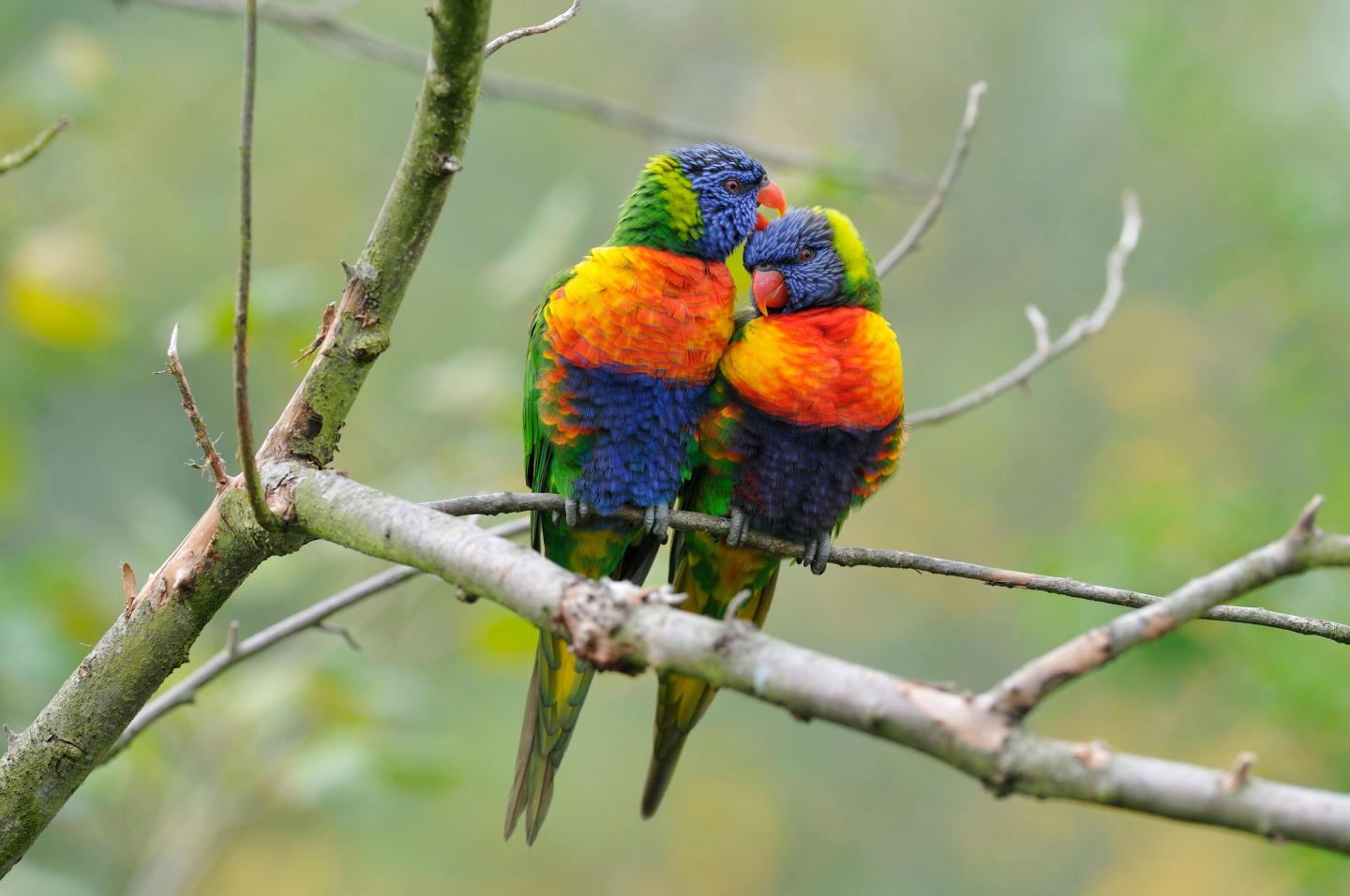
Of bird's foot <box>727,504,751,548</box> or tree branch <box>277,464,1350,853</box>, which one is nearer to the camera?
tree branch <box>277,464,1350,853</box>

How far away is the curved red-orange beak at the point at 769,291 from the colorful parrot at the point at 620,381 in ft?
0.24

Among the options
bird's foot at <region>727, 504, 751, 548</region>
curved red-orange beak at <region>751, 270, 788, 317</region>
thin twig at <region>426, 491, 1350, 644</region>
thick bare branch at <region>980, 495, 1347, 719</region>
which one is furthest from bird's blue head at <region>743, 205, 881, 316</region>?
thick bare branch at <region>980, 495, 1347, 719</region>

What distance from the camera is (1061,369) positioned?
27.3ft

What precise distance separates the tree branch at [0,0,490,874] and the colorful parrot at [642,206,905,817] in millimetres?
1080

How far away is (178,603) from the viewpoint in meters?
1.53

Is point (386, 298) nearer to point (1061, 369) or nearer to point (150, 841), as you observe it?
point (150, 841)

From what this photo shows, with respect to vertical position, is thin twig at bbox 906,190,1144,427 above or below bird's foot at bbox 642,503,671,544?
above

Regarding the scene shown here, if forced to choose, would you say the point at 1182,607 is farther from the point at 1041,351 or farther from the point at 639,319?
the point at 639,319

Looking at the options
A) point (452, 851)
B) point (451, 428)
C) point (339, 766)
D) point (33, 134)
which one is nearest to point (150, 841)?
point (339, 766)

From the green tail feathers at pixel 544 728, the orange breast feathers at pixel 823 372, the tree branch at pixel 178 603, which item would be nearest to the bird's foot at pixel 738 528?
the orange breast feathers at pixel 823 372

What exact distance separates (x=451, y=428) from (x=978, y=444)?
17.0ft

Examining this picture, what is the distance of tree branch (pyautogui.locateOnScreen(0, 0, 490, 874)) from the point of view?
150 cm

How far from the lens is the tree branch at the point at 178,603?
1.50m

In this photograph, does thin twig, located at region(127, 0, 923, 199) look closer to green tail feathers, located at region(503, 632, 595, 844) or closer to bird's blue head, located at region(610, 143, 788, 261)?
bird's blue head, located at region(610, 143, 788, 261)
